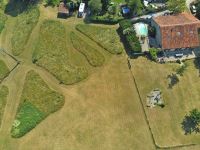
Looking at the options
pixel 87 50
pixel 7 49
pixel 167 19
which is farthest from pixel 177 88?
pixel 7 49

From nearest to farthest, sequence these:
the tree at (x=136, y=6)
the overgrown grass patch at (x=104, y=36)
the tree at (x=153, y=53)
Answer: the tree at (x=153, y=53), the overgrown grass patch at (x=104, y=36), the tree at (x=136, y=6)

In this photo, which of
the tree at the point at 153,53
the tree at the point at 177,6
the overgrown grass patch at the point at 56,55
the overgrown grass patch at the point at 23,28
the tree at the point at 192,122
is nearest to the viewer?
the tree at the point at 192,122

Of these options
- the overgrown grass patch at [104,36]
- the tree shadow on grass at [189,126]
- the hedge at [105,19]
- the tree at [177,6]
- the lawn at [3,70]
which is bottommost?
the tree shadow on grass at [189,126]

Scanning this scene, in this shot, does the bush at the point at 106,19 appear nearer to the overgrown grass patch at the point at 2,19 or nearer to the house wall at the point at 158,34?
the house wall at the point at 158,34

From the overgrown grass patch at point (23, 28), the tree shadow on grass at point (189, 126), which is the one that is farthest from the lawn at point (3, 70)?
the tree shadow on grass at point (189, 126)

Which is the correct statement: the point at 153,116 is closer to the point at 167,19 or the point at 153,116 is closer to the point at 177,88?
the point at 177,88

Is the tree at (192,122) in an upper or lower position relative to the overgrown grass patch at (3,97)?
lower
